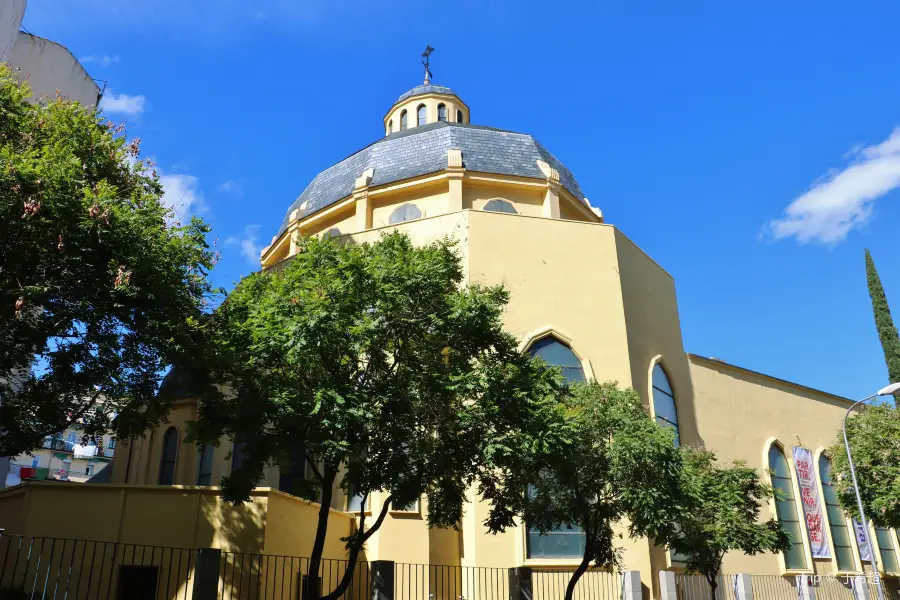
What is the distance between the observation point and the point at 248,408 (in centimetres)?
1062

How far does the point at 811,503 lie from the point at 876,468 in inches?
179

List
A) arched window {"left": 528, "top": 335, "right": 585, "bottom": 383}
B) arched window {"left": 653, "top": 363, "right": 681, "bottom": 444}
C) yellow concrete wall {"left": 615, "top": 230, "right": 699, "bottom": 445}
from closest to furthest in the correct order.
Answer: arched window {"left": 528, "top": 335, "right": 585, "bottom": 383}, yellow concrete wall {"left": 615, "top": 230, "right": 699, "bottom": 445}, arched window {"left": 653, "top": 363, "right": 681, "bottom": 444}

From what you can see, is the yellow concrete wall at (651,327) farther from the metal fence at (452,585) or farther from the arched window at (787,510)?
the metal fence at (452,585)

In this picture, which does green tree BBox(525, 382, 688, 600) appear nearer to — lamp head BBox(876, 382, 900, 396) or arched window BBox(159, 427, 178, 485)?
lamp head BBox(876, 382, 900, 396)

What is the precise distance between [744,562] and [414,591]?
1222cm

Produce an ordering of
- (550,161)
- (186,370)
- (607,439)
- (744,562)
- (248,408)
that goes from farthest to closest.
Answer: (550,161) < (744,562) < (607,439) < (186,370) < (248,408)

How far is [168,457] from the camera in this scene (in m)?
24.5

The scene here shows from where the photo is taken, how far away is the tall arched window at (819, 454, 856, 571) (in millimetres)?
28188

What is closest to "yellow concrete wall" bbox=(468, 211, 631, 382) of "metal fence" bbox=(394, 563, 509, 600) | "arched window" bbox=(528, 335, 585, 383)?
"arched window" bbox=(528, 335, 585, 383)

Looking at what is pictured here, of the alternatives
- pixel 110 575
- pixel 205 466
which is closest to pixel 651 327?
pixel 205 466

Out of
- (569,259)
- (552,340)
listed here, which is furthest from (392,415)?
(569,259)

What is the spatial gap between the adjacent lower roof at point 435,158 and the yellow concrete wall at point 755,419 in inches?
333

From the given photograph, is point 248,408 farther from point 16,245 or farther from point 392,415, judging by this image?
point 16,245

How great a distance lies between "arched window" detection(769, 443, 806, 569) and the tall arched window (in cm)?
193
